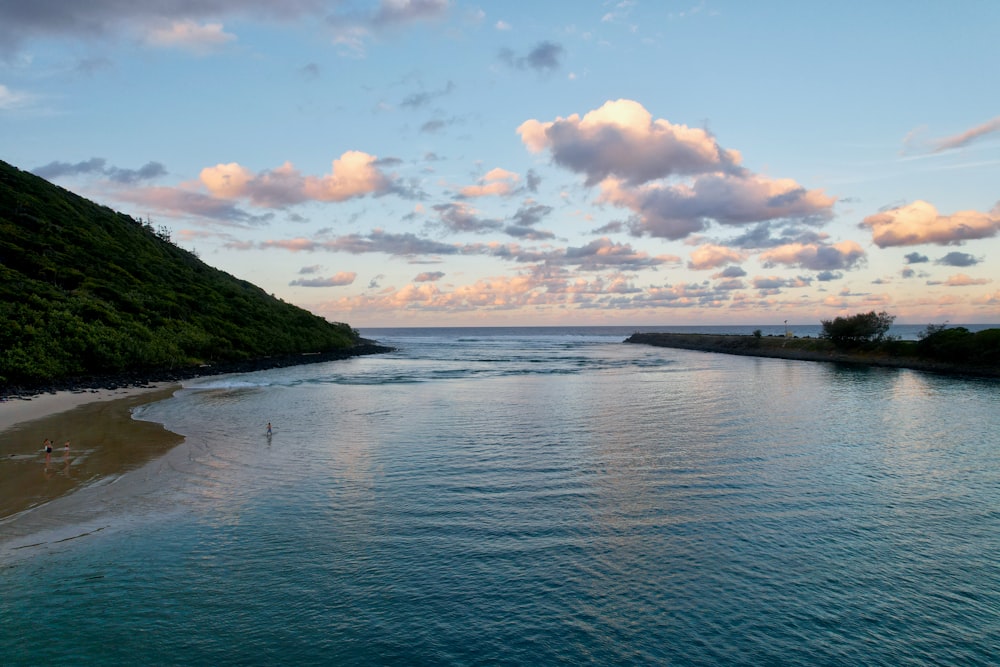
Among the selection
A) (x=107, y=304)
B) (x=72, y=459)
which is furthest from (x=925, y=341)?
(x=107, y=304)

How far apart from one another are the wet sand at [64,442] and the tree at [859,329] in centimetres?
10096

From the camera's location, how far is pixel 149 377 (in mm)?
57656

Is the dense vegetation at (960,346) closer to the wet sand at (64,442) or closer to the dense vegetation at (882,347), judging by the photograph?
the dense vegetation at (882,347)

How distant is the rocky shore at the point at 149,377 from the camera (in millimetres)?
42031

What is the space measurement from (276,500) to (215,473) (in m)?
5.41

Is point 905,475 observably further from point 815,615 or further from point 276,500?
point 276,500

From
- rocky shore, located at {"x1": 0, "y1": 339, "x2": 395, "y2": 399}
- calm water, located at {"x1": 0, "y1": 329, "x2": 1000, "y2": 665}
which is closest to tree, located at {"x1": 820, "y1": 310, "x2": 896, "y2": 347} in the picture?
calm water, located at {"x1": 0, "y1": 329, "x2": 1000, "y2": 665}

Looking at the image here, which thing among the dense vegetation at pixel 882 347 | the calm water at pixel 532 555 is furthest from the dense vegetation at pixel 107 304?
the dense vegetation at pixel 882 347

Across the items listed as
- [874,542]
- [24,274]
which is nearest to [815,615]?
[874,542]

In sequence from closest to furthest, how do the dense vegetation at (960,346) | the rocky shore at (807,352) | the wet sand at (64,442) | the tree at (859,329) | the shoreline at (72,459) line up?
1. the shoreline at (72,459)
2. the wet sand at (64,442)
3. the dense vegetation at (960,346)
4. the rocky shore at (807,352)
5. the tree at (859,329)

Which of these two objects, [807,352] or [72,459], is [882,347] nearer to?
[807,352]

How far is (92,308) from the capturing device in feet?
205

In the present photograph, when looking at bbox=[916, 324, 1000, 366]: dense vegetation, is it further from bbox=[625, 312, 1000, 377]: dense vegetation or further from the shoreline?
the shoreline

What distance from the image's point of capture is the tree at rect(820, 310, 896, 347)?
310ft
